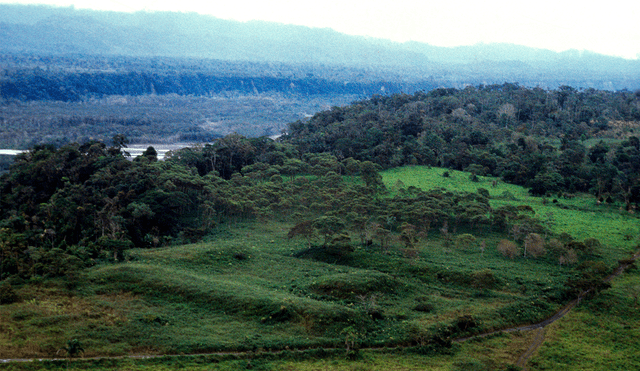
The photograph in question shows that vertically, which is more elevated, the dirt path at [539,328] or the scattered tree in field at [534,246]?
the scattered tree in field at [534,246]

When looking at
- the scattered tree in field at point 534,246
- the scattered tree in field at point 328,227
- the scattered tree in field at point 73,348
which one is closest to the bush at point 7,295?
the scattered tree in field at point 73,348

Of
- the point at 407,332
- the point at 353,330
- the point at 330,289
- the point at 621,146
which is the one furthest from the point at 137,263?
the point at 621,146

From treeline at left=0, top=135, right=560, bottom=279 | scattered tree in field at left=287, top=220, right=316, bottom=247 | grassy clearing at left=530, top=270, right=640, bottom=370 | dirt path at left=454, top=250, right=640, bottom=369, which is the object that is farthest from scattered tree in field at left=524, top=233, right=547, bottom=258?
scattered tree in field at left=287, top=220, right=316, bottom=247

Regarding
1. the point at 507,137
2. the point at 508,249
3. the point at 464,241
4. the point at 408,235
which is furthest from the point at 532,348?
the point at 507,137

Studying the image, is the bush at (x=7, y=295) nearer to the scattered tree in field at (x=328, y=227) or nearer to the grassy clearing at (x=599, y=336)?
the scattered tree in field at (x=328, y=227)

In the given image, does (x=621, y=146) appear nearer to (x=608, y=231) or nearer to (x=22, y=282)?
(x=608, y=231)

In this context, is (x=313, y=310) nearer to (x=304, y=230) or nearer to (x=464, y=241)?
(x=304, y=230)
